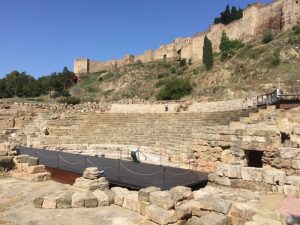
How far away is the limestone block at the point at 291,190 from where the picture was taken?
623 centimetres

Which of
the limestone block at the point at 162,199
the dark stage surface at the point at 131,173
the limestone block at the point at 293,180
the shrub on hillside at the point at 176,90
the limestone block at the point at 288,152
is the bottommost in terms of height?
the dark stage surface at the point at 131,173

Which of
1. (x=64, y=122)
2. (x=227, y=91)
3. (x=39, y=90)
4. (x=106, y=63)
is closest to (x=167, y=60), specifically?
(x=106, y=63)

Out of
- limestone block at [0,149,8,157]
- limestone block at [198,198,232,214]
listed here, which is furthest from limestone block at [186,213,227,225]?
limestone block at [0,149,8,157]

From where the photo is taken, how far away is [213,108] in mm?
23375

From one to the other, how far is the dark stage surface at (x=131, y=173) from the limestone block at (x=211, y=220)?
271cm

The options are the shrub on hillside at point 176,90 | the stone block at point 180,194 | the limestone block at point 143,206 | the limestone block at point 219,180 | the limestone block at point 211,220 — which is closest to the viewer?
the limestone block at point 211,220

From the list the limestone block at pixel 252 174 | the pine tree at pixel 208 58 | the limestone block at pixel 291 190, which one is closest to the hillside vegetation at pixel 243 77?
the pine tree at pixel 208 58

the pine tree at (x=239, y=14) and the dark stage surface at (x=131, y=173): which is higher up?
the pine tree at (x=239, y=14)

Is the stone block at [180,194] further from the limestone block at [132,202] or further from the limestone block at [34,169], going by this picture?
the limestone block at [34,169]

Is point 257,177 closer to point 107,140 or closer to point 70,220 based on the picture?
point 70,220

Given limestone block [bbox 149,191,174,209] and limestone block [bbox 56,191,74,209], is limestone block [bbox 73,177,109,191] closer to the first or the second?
limestone block [bbox 56,191,74,209]

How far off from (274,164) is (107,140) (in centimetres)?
1501

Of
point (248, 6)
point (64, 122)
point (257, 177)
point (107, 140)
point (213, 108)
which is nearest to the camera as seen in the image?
point (257, 177)

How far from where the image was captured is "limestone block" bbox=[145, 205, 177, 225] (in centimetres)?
512
